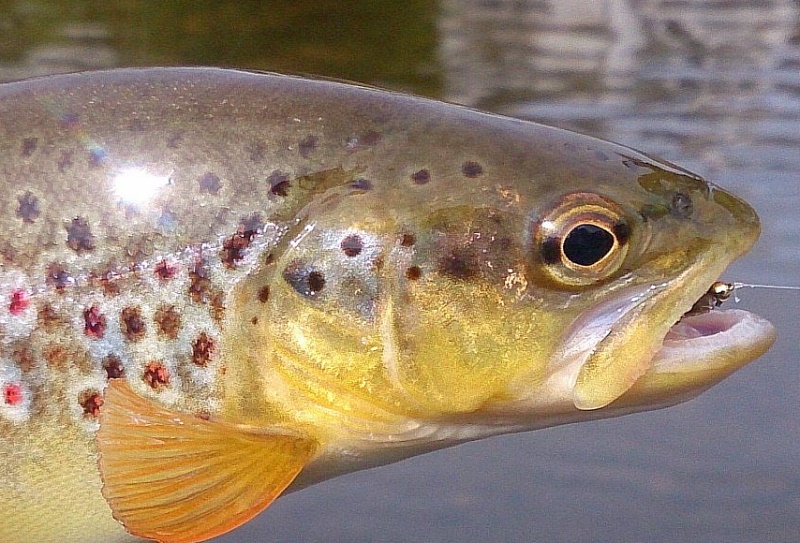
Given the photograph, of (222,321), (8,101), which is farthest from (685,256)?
(8,101)

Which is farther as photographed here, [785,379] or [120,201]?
[785,379]

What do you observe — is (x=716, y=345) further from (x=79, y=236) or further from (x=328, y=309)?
(x=79, y=236)

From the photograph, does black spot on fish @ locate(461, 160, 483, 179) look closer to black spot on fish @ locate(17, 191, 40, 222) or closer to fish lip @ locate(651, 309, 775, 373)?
fish lip @ locate(651, 309, 775, 373)

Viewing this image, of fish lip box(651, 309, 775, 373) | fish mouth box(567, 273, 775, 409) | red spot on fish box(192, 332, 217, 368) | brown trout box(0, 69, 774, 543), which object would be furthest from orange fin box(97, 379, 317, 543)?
fish lip box(651, 309, 775, 373)

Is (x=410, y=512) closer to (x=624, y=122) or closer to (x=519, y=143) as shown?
(x=519, y=143)

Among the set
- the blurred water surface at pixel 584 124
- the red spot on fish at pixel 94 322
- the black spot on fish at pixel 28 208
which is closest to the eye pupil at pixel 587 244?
the red spot on fish at pixel 94 322

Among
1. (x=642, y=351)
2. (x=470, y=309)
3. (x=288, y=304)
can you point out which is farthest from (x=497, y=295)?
(x=288, y=304)

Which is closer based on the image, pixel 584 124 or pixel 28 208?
pixel 28 208
